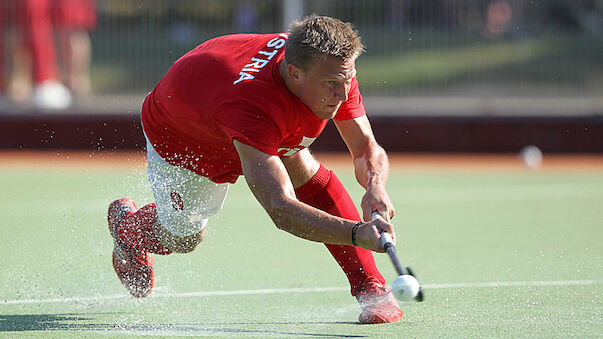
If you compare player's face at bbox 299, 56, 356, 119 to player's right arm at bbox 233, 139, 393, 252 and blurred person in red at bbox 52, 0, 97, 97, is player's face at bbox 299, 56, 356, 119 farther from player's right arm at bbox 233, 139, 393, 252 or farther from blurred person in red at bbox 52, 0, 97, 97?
blurred person in red at bbox 52, 0, 97, 97

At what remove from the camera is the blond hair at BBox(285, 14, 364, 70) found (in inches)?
173

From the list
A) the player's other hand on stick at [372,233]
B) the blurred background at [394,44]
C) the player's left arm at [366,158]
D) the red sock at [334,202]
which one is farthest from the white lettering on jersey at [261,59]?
the blurred background at [394,44]

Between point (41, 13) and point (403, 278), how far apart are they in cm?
1049

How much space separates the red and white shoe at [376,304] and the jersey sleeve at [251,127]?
1010 millimetres

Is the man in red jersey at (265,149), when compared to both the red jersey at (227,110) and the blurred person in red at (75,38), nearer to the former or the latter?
the red jersey at (227,110)

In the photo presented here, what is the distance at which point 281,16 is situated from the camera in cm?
1344

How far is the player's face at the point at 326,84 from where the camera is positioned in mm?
4434

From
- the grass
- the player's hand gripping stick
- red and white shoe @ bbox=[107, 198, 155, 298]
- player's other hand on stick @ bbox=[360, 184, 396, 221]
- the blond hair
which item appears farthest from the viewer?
red and white shoe @ bbox=[107, 198, 155, 298]

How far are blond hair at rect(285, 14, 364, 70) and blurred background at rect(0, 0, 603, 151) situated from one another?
890 centimetres

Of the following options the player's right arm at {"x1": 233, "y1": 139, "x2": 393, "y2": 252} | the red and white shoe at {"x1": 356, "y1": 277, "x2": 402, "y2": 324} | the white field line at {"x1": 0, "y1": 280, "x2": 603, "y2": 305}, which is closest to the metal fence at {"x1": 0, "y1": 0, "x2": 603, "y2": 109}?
the white field line at {"x1": 0, "y1": 280, "x2": 603, "y2": 305}

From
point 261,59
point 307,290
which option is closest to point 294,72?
point 261,59

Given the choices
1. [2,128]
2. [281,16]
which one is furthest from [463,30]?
[2,128]

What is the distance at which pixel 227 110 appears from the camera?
445 cm

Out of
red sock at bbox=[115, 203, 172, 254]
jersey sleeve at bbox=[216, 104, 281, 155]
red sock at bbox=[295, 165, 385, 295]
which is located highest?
jersey sleeve at bbox=[216, 104, 281, 155]
